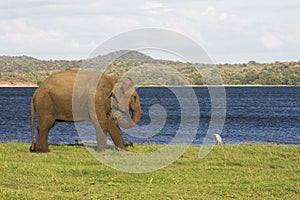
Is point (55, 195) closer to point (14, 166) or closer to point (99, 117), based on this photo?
point (14, 166)

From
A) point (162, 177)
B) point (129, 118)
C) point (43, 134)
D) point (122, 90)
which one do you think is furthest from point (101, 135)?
point (162, 177)

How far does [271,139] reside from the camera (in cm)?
4606

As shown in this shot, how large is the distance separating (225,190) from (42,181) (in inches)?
187

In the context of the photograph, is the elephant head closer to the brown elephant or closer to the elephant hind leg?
the brown elephant

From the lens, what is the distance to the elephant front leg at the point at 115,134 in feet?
69.5

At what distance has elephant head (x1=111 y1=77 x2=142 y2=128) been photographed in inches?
819

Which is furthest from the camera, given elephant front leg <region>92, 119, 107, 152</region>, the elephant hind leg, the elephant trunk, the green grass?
the elephant hind leg

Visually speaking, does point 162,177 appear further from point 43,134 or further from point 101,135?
point 43,134

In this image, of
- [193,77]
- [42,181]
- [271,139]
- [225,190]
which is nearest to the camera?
[225,190]

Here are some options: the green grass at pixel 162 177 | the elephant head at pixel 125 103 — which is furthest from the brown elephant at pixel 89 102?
the green grass at pixel 162 177

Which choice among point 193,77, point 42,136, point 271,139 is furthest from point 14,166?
point 193,77

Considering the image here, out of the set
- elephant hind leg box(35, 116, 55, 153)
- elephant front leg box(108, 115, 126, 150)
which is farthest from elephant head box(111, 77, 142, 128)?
elephant hind leg box(35, 116, 55, 153)

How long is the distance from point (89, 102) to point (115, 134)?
1.52 m

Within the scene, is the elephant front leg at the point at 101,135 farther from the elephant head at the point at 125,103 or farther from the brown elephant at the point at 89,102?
the elephant head at the point at 125,103
